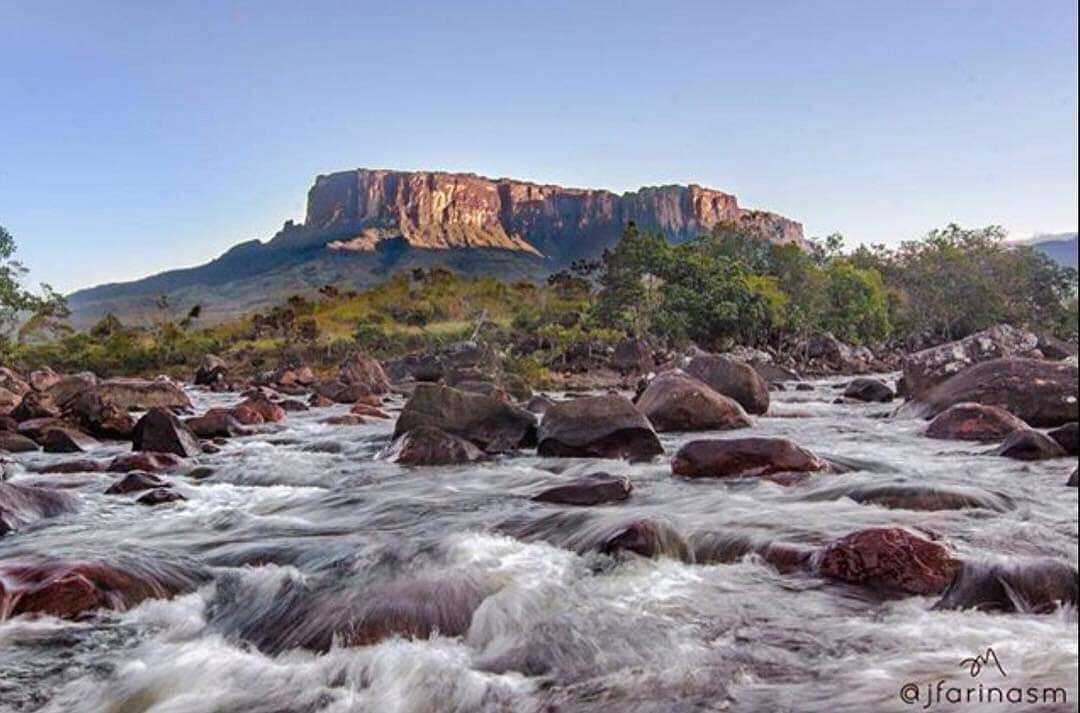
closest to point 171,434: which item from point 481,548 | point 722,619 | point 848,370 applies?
point 481,548

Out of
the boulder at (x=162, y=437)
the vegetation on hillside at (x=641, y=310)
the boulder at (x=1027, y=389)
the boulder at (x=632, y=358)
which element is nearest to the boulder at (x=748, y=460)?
the boulder at (x=1027, y=389)

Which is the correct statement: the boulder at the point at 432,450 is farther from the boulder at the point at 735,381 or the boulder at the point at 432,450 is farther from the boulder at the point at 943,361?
the boulder at the point at 943,361

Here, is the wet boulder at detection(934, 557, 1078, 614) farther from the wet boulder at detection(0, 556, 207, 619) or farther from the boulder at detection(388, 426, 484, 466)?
the boulder at detection(388, 426, 484, 466)

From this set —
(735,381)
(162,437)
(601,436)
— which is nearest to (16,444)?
(162,437)

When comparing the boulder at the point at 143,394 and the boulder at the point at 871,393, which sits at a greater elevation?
the boulder at the point at 143,394

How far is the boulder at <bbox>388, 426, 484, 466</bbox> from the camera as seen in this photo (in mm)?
11773

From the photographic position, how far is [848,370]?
141 feet

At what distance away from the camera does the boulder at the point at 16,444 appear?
44.6ft

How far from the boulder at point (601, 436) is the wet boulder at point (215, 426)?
698 centimetres

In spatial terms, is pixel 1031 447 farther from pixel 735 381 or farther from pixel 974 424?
pixel 735 381

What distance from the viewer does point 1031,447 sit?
10430mm

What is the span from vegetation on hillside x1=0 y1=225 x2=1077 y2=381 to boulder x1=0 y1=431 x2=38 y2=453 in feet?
69.0

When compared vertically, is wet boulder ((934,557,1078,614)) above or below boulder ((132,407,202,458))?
below
